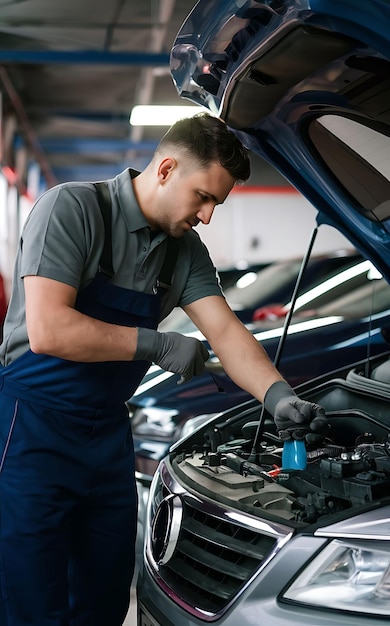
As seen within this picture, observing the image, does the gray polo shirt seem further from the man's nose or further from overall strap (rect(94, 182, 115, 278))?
the man's nose

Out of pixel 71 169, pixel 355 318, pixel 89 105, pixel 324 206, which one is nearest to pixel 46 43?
pixel 89 105

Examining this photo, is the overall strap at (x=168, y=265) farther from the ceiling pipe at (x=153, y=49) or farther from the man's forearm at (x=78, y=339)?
the ceiling pipe at (x=153, y=49)

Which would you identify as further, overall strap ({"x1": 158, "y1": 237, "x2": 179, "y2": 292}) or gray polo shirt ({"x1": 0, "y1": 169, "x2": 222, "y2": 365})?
overall strap ({"x1": 158, "y1": 237, "x2": 179, "y2": 292})

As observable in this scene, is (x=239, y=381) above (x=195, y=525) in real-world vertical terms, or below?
above

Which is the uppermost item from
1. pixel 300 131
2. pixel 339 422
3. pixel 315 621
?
pixel 300 131

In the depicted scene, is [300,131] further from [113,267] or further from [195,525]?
[195,525]

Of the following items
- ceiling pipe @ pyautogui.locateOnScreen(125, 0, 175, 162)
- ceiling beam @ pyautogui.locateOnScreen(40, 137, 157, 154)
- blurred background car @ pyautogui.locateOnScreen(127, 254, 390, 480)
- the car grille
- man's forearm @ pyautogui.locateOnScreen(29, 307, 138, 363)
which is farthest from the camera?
ceiling beam @ pyautogui.locateOnScreen(40, 137, 157, 154)

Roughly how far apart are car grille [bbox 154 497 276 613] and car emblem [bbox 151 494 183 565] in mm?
11

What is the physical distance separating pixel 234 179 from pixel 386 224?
40 cm

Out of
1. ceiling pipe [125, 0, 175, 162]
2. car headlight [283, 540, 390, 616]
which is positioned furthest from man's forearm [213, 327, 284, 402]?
ceiling pipe [125, 0, 175, 162]

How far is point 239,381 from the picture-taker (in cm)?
197

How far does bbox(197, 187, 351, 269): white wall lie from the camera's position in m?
13.3

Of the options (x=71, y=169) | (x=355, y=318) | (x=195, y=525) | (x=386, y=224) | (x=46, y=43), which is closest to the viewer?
(x=195, y=525)

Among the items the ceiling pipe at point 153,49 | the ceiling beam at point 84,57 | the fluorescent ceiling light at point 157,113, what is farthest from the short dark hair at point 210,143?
the fluorescent ceiling light at point 157,113
